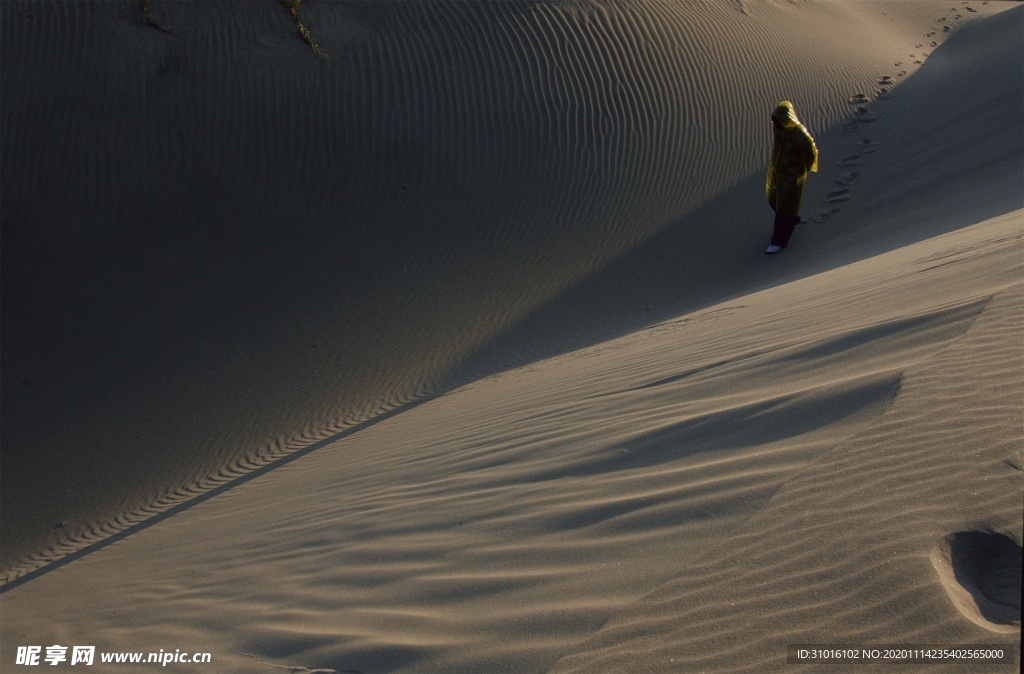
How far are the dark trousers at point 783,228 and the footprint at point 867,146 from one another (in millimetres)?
2461

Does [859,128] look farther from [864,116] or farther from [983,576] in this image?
[983,576]

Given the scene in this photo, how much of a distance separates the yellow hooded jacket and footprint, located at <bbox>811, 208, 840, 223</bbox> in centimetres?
68

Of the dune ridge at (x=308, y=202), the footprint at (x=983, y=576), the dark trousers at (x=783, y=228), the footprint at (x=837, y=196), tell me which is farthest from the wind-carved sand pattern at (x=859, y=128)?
the footprint at (x=983, y=576)

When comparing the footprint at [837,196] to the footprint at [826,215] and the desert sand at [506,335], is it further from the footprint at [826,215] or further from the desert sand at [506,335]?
the footprint at [826,215]

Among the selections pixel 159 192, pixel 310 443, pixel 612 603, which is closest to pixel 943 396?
pixel 612 603

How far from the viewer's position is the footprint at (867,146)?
399 inches

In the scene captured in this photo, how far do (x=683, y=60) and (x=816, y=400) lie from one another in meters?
9.30

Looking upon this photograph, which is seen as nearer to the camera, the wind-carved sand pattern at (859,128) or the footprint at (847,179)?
the wind-carved sand pattern at (859,128)

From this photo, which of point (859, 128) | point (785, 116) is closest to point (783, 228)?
point (785, 116)

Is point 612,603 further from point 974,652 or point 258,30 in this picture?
point 258,30

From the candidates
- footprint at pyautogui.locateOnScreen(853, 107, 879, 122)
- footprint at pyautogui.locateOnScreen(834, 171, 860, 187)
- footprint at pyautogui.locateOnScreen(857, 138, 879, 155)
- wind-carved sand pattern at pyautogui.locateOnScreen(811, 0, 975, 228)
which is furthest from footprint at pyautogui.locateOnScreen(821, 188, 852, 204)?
footprint at pyautogui.locateOnScreen(853, 107, 879, 122)

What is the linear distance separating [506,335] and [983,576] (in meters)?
5.94

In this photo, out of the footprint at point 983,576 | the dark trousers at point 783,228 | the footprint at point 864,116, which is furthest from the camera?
the footprint at point 864,116

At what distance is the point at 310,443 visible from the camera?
21.1ft
